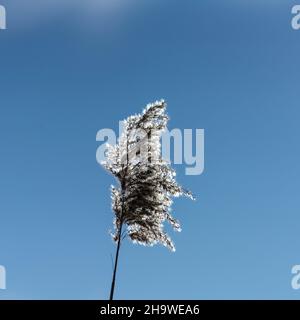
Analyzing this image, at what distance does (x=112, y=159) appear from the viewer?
19.4 meters
